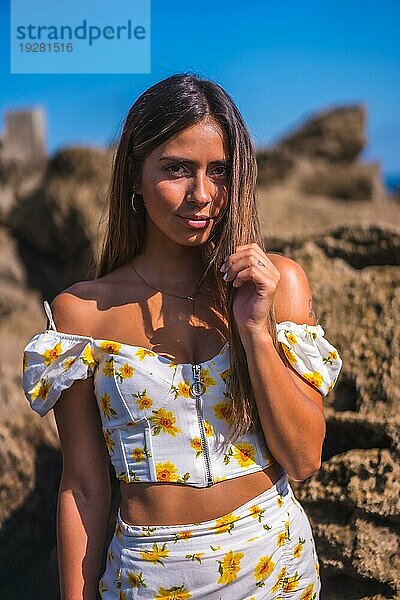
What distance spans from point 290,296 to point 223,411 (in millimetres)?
316

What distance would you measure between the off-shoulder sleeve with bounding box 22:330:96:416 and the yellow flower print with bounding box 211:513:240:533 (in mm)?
447

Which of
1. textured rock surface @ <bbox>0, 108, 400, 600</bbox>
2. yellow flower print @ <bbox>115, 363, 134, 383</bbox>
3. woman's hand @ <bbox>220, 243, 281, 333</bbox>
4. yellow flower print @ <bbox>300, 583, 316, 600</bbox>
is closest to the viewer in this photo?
woman's hand @ <bbox>220, 243, 281, 333</bbox>

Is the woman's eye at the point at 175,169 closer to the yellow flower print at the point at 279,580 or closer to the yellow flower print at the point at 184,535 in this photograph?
the yellow flower print at the point at 184,535

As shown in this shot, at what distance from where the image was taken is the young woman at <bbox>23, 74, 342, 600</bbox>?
1.75 m

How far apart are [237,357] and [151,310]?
0.84 feet

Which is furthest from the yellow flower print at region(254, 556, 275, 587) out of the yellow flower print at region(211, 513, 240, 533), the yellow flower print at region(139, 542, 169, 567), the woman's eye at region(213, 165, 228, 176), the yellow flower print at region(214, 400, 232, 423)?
the woman's eye at region(213, 165, 228, 176)

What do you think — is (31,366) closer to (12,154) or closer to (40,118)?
(12,154)

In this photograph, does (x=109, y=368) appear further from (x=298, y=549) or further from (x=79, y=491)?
(x=298, y=549)

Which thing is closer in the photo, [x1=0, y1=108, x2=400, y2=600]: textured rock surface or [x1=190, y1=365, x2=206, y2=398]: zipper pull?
[x1=190, y1=365, x2=206, y2=398]: zipper pull

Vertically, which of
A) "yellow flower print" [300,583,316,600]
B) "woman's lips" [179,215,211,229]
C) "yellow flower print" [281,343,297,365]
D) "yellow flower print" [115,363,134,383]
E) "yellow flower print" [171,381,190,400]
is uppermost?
"woman's lips" [179,215,211,229]

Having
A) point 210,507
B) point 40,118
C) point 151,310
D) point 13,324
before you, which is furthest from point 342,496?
point 40,118

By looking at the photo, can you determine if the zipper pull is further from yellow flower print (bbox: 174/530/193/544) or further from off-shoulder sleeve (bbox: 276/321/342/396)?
yellow flower print (bbox: 174/530/193/544)

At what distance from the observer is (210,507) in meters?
1.78

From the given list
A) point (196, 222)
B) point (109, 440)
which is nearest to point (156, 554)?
point (109, 440)
